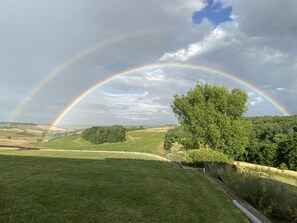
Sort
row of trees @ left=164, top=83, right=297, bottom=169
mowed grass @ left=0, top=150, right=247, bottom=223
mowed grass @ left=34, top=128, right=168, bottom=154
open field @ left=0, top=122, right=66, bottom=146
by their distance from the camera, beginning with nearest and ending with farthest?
1. mowed grass @ left=0, top=150, right=247, bottom=223
2. row of trees @ left=164, top=83, right=297, bottom=169
3. open field @ left=0, top=122, right=66, bottom=146
4. mowed grass @ left=34, top=128, right=168, bottom=154

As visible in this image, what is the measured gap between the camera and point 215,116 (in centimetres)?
3441

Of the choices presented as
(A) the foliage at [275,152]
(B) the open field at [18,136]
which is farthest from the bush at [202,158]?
(B) the open field at [18,136]

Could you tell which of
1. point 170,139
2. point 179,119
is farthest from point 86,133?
point 179,119

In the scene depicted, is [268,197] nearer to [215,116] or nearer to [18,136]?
[215,116]

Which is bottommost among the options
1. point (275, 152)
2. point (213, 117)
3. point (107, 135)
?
point (275, 152)

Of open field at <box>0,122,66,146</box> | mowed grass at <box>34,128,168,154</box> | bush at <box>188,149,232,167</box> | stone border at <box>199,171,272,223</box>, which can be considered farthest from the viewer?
mowed grass at <box>34,128,168,154</box>

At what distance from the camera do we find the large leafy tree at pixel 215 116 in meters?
33.9

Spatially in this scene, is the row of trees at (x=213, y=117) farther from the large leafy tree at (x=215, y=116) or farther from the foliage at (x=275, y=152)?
the foliage at (x=275, y=152)

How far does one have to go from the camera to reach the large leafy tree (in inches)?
1335

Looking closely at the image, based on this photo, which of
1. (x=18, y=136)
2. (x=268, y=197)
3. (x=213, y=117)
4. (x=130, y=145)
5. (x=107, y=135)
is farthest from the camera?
(x=107, y=135)

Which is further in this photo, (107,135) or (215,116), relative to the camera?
(107,135)

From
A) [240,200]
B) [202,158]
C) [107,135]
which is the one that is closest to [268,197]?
[240,200]

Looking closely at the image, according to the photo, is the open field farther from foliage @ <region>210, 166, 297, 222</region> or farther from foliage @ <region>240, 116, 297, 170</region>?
foliage @ <region>240, 116, 297, 170</region>

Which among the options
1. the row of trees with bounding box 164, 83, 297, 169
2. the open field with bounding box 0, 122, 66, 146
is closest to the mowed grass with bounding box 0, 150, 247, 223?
the row of trees with bounding box 164, 83, 297, 169
